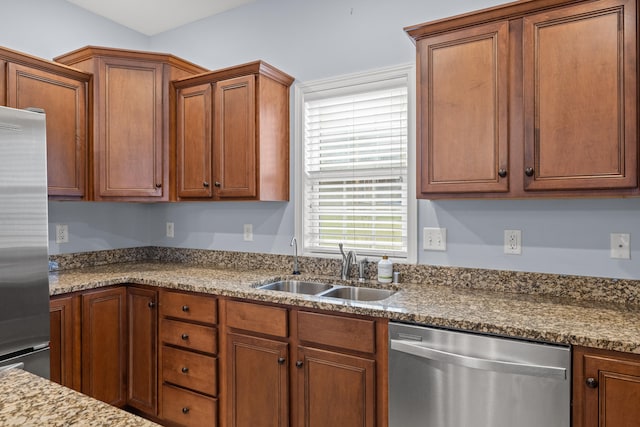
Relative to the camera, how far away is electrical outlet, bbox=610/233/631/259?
6.28 ft

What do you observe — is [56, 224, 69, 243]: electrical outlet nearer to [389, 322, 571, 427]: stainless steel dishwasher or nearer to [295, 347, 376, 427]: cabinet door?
[295, 347, 376, 427]: cabinet door

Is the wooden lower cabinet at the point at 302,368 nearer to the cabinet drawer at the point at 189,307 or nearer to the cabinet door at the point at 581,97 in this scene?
the cabinet drawer at the point at 189,307

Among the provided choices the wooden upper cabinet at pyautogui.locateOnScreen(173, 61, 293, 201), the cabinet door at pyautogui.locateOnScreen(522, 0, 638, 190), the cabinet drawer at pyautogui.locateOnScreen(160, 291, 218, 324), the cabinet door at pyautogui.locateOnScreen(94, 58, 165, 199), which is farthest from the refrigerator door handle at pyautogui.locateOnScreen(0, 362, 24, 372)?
the cabinet door at pyautogui.locateOnScreen(522, 0, 638, 190)

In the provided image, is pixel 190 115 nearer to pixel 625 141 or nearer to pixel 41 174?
pixel 41 174

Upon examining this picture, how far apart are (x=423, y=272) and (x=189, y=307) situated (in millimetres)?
1347

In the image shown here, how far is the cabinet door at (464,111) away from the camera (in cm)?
189

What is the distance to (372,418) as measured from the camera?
1.83 meters

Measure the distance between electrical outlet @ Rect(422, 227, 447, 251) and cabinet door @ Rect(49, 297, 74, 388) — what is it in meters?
2.02

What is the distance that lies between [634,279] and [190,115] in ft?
8.81

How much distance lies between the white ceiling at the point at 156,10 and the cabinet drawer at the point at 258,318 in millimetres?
2182

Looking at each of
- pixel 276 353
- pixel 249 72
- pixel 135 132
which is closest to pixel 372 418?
pixel 276 353

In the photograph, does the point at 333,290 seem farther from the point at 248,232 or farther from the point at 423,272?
the point at 248,232

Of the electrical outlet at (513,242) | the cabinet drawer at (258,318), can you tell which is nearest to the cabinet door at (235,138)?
the cabinet drawer at (258,318)

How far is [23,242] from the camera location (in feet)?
5.95
